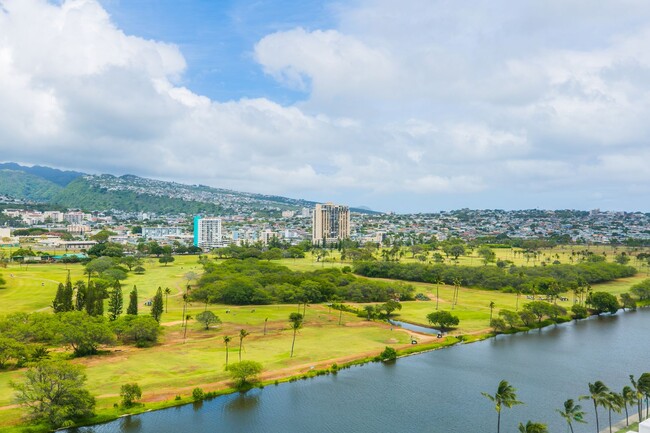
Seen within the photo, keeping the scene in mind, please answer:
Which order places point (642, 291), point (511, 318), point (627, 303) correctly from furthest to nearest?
point (642, 291) < point (627, 303) < point (511, 318)

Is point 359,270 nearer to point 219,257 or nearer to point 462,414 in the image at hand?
point 219,257

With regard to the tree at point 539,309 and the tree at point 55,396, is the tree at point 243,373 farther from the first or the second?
the tree at point 539,309

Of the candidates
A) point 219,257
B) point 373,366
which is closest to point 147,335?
point 373,366

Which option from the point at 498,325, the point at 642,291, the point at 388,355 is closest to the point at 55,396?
the point at 388,355

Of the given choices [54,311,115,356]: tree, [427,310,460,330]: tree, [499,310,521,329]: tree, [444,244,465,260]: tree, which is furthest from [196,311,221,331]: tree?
[444,244,465,260]: tree

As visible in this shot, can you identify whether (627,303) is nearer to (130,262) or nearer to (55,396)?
(55,396)

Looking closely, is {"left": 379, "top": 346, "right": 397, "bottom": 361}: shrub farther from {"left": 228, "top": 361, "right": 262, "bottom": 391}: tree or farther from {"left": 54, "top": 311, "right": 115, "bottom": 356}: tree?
{"left": 54, "top": 311, "right": 115, "bottom": 356}: tree

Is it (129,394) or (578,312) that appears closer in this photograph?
(129,394)

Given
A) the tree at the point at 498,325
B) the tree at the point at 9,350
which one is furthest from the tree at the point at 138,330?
the tree at the point at 498,325
